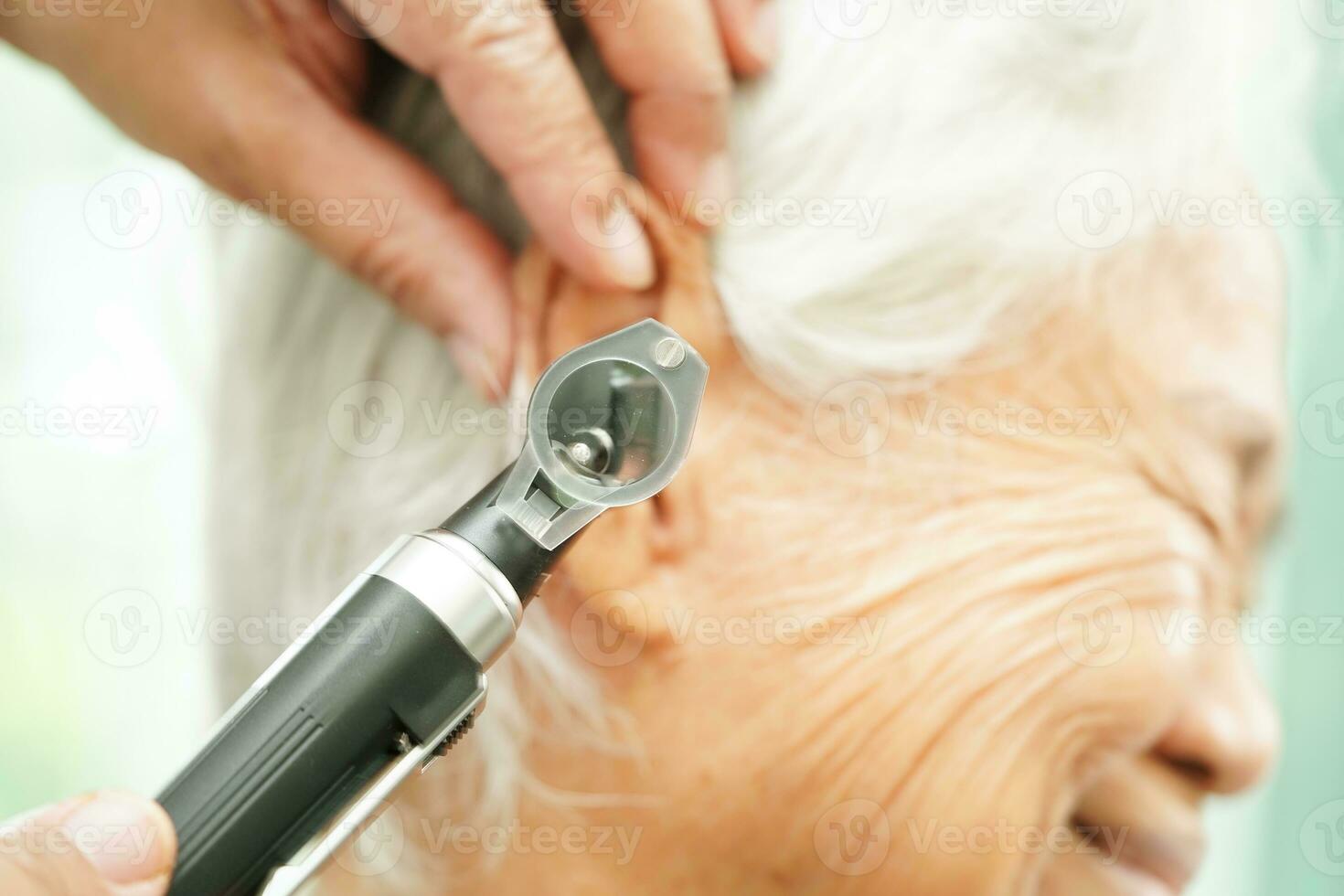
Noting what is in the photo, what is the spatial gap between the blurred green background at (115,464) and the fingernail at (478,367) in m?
0.25

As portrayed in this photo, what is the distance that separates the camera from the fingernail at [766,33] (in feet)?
2.08

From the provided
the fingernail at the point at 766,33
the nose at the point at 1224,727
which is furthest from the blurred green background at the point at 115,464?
the fingernail at the point at 766,33

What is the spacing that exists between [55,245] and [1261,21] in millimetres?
894

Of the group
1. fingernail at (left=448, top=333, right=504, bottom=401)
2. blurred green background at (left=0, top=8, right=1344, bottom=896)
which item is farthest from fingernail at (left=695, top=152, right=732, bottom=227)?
blurred green background at (left=0, top=8, right=1344, bottom=896)

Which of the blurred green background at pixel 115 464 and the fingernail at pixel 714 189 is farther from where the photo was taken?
the blurred green background at pixel 115 464

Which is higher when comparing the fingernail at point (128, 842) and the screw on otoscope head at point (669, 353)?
the screw on otoscope head at point (669, 353)

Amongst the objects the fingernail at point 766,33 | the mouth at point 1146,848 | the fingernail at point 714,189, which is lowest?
the mouth at point 1146,848

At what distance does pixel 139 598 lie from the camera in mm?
785

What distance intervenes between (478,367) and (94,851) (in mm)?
323

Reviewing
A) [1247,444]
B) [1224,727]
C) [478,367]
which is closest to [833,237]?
[478,367]

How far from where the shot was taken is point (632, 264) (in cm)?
62

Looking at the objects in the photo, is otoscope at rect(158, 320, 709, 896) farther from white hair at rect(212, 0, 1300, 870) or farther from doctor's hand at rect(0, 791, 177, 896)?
white hair at rect(212, 0, 1300, 870)

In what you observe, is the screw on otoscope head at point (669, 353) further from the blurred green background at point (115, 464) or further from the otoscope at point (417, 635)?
the blurred green background at point (115, 464)

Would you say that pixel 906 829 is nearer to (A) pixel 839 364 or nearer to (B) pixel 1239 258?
(A) pixel 839 364
